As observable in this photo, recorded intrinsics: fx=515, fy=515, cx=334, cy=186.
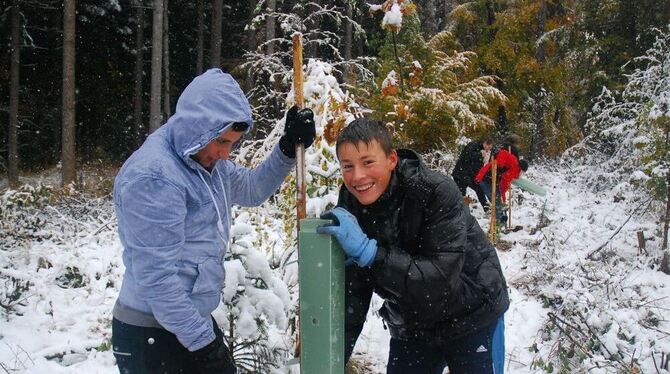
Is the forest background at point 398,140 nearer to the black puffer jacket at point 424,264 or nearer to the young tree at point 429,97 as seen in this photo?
the young tree at point 429,97

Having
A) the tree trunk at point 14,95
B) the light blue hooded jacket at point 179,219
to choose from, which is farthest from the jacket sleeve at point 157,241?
the tree trunk at point 14,95

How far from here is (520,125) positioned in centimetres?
1642

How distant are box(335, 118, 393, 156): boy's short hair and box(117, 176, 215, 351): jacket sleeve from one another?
2.16 ft

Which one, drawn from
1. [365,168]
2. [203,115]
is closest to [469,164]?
[365,168]

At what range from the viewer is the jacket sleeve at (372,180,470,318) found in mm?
1871

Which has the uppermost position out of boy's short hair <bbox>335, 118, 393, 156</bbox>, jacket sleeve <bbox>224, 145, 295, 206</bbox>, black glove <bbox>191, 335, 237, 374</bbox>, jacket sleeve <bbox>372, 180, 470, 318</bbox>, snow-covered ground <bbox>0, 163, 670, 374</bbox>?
boy's short hair <bbox>335, 118, 393, 156</bbox>

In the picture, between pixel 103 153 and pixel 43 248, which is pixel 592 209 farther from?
pixel 103 153

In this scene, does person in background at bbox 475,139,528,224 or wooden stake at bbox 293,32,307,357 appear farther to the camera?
person in background at bbox 475,139,528,224

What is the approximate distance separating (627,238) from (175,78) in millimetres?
19177

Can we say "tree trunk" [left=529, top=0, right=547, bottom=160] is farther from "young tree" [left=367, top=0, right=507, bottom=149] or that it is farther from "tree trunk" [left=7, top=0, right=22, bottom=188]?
"tree trunk" [left=7, top=0, right=22, bottom=188]

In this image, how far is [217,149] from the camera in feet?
6.59

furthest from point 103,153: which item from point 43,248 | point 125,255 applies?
point 125,255

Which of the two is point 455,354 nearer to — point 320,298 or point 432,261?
point 432,261

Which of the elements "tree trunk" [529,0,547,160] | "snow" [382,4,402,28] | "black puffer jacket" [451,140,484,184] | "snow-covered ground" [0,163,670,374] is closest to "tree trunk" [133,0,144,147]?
"snow-covered ground" [0,163,670,374]
